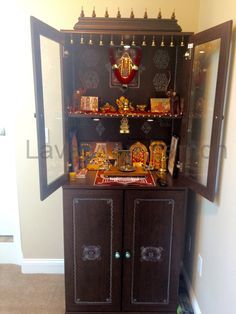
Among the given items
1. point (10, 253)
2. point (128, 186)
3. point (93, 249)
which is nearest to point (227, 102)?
point (128, 186)

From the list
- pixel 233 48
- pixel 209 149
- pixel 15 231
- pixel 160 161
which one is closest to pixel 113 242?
pixel 160 161

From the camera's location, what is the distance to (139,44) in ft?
6.50

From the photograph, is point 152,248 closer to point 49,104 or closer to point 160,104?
point 160,104

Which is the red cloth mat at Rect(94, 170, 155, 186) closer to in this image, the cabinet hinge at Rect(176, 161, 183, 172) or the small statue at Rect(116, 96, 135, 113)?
the cabinet hinge at Rect(176, 161, 183, 172)

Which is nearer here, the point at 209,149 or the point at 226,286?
the point at 226,286

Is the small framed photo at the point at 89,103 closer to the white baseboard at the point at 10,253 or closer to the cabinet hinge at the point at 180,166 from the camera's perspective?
the cabinet hinge at the point at 180,166

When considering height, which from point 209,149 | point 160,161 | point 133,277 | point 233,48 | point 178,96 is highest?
point 233,48

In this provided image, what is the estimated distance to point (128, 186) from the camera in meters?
1.75

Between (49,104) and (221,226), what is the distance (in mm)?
1213

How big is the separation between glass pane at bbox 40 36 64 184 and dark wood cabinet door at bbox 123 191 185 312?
A: 1.64 ft

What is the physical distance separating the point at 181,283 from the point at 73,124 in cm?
149

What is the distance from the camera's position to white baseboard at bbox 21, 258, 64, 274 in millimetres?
2373

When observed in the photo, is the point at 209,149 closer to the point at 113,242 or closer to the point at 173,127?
the point at 173,127

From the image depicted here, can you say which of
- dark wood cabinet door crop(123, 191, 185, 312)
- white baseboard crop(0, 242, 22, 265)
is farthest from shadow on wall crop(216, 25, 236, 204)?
white baseboard crop(0, 242, 22, 265)
